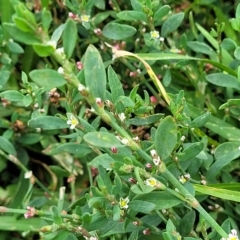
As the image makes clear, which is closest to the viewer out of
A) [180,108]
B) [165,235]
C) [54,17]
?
[165,235]

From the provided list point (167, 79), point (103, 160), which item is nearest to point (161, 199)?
point (103, 160)

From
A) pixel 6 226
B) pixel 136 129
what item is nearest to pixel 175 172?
pixel 136 129

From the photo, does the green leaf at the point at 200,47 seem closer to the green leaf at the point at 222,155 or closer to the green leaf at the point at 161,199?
the green leaf at the point at 222,155

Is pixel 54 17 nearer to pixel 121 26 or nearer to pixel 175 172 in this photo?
pixel 121 26

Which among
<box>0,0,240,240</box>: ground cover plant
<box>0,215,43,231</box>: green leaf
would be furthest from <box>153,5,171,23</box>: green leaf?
<box>0,215,43,231</box>: green leaf

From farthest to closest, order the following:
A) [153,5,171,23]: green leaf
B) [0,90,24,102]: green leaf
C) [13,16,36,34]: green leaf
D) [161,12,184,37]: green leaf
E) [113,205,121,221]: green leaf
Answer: [161,12,184,37]: green leaf → [153,5,171,23]: green leaf → [0,90,24,102]: green leaf → [113,205,121,221]: green leaf → [13,16,36,34]: green leaf

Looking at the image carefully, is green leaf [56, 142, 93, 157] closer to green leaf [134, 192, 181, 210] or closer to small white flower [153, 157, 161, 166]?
green leaf [134, 192, 181, 210]
